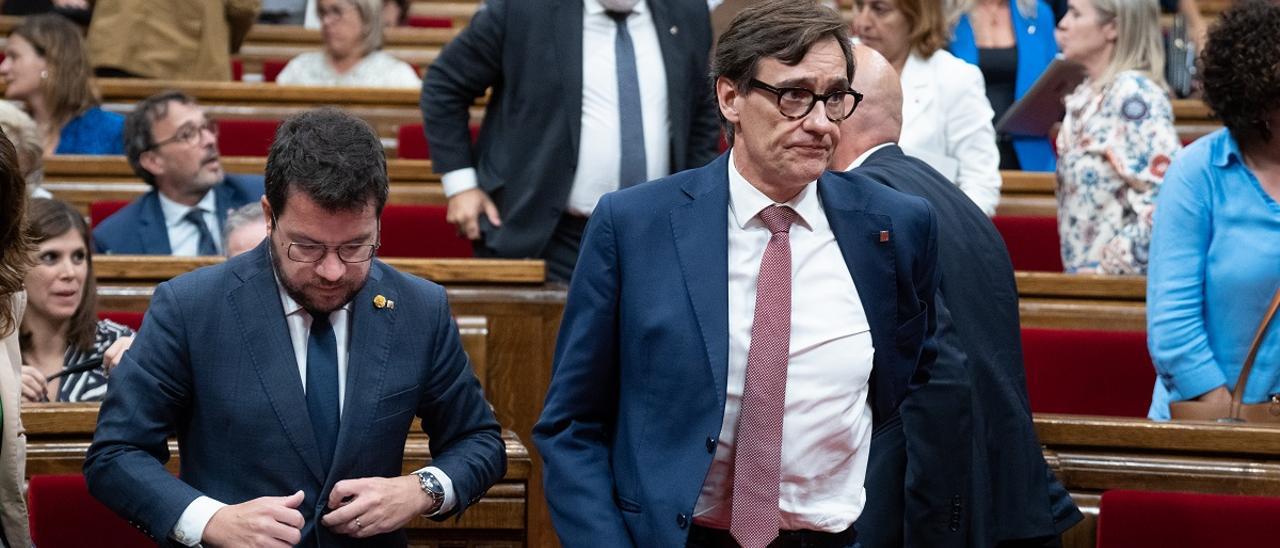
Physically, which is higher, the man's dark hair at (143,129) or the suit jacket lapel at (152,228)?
the man's dark hair at (143,129)

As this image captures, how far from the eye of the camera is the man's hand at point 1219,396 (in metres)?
2.92

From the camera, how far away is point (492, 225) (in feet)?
12.8

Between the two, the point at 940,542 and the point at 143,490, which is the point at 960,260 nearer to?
the point at 940,542

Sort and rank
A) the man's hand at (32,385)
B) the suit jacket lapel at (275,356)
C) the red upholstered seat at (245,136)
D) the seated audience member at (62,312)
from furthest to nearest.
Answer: the red upholstered seat at (245,136)
the seated audience member at (62,312)
the man's hand at (32,385)
the suit jacket lapel at (275,356)

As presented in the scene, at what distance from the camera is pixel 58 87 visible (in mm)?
5211

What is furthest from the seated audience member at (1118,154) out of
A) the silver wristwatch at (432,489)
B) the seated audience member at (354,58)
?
the seated audience member at (354,58)

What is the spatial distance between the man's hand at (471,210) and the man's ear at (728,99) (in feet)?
5.93

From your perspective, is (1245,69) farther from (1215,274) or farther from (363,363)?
(363,363)

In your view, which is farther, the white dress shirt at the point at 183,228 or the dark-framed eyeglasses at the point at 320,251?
the white dress shirt at the point at 183,228

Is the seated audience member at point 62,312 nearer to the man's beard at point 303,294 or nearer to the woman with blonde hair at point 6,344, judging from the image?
the woman with blonde hair at point 6,344

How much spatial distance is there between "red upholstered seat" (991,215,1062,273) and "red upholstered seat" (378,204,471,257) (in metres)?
1.50

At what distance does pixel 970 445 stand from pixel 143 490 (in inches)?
46.6

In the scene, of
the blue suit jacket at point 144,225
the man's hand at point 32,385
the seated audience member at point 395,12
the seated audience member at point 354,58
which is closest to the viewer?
the man's hand at point 32,385

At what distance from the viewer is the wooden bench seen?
264 centimetres
